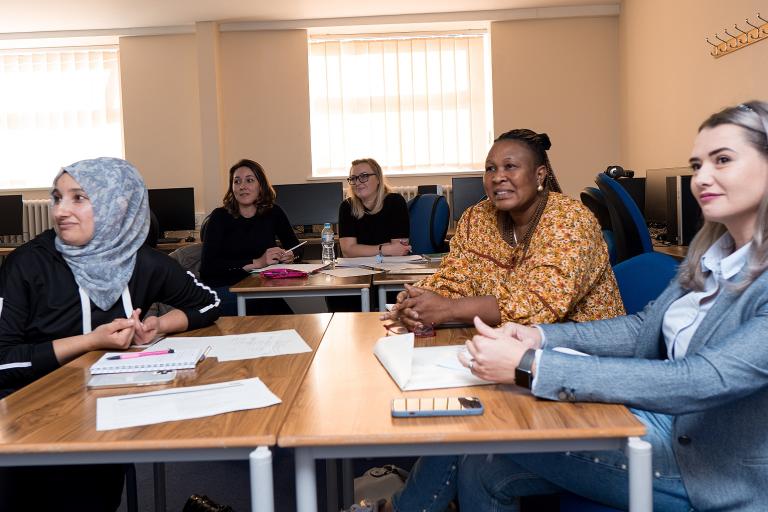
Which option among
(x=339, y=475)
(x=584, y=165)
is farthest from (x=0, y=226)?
(x=339, y=475)

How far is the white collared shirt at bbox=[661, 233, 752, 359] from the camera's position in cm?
136

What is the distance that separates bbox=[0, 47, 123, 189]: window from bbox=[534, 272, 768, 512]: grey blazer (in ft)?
24.3

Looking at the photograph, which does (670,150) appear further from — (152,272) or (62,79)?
(62,79)

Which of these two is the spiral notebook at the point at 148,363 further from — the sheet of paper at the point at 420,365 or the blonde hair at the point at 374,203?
the blonde hair at the point at 374,203

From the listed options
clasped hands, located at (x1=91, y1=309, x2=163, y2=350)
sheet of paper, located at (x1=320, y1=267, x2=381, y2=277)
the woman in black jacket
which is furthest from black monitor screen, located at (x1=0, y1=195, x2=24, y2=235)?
clasped hands, located at (x1=91, y1=309, x2=163, y2=350)

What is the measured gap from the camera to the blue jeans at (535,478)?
50.9 inches

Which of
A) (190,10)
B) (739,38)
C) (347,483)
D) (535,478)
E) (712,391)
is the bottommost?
(347,483)

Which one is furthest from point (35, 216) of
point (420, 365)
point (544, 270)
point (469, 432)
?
point (469, 432)

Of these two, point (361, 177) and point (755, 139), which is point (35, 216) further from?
point (755, 139)

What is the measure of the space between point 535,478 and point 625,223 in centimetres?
181

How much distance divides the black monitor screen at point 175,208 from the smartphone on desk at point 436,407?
6009mm

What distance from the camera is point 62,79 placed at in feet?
25.7

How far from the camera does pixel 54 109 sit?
25.7 ft

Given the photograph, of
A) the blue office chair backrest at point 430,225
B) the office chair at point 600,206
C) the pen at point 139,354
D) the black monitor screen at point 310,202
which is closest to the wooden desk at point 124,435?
the pen at point 139,354
